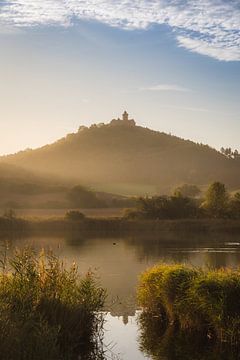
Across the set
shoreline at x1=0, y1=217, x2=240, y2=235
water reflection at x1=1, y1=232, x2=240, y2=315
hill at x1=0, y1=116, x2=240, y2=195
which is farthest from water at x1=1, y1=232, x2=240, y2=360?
hill at x1=0, y1=116, x2=240, y2=195

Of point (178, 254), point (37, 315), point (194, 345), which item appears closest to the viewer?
point (37, 315)

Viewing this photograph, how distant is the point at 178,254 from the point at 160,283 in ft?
95.5

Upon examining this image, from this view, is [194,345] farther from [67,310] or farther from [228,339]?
[67,310]

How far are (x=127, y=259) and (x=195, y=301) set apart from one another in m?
26.8

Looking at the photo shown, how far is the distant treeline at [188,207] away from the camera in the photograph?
276 feet

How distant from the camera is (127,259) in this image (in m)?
43.9

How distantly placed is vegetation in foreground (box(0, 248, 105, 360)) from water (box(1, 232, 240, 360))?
107cm

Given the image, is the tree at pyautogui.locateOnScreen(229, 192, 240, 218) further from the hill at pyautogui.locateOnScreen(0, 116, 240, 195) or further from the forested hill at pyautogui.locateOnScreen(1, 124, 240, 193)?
the forested hill at pyautogui.locateOnScreen(1, 124, 240, 193)

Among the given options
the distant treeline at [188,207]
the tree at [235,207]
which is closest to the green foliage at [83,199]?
the distant treeline at [188,207]

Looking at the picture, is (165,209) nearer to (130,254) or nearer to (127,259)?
(130,254)

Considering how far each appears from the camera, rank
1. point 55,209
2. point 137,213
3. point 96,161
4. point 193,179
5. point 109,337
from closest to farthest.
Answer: point 109,337 → point 137,213 → point 55,209 → point 193,179 → point 96,161

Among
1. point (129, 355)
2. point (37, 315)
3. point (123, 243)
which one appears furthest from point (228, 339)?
point (123, 243)

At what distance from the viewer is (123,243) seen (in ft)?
202

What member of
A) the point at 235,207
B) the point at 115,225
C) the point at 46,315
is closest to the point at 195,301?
the point at 46,315
